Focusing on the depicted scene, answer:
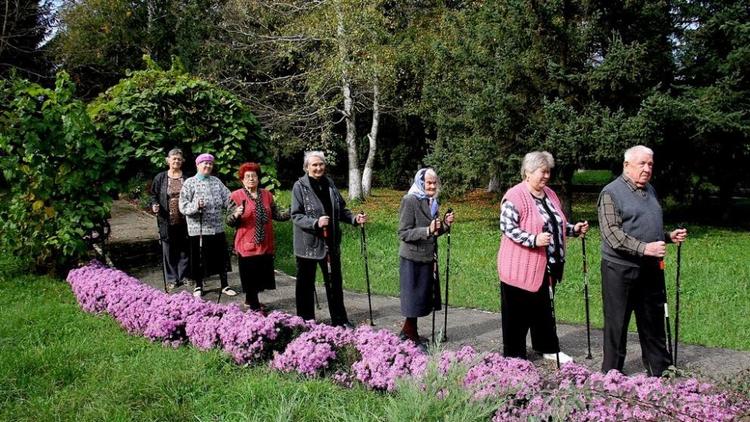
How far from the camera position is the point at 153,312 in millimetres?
5949

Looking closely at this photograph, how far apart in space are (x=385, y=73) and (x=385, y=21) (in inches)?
63.6

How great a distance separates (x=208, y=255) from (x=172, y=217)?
30.0 inches

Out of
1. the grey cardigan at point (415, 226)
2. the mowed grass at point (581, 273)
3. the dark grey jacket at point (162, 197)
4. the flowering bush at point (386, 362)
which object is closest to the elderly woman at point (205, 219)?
the dark grey jacket at point (162, 197)

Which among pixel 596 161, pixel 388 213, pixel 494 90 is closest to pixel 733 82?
pixel 596 161

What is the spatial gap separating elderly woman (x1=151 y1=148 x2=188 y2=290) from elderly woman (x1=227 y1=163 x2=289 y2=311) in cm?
142

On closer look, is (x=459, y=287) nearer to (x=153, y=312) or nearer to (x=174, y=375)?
(x=153, y=312)

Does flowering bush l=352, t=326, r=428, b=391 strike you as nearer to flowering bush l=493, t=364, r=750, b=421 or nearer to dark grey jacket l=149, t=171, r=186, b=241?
flowering bush l=493, t=364, r=750, b=421

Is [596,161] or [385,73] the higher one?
[385,73]

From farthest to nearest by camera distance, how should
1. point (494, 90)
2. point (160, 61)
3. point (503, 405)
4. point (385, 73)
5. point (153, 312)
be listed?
point (160, 61) < point (385, 73) < point (494, 90) < point (153, 312) < point (503, 405)

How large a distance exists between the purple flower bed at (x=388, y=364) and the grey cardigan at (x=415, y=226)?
1007 millimetres

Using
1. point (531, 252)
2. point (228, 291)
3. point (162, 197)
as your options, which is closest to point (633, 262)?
point (531, 252)

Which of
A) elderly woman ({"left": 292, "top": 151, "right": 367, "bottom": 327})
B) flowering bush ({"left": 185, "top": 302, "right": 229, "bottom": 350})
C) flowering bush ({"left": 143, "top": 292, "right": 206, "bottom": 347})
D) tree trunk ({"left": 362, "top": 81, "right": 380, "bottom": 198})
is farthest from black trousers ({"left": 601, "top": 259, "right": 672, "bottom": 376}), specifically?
tree trunk ({"left": 362, "top": 81, "right": 380, "bottom": 198})

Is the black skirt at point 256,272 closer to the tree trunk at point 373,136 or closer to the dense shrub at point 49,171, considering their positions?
the dense shrub at point 49,171

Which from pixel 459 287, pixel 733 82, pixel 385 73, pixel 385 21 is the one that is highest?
pixel 385 21
